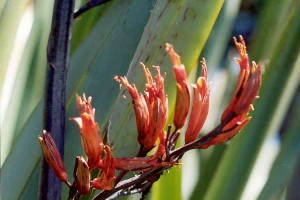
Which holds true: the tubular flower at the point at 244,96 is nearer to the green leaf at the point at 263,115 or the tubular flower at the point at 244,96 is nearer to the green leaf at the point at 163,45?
the green leaf at the point at 163,45

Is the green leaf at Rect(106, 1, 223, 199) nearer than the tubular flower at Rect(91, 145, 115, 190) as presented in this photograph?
No

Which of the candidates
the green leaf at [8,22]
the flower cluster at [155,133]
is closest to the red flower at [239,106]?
the flower cluster at [155,133]

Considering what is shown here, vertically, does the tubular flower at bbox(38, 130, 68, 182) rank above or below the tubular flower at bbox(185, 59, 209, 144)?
below

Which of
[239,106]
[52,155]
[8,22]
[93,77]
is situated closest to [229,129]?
[239,106]

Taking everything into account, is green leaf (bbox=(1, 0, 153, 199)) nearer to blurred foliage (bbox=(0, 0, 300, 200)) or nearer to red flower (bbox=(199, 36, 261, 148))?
blurred foliage (bbox=(0, 0, 300, 200))

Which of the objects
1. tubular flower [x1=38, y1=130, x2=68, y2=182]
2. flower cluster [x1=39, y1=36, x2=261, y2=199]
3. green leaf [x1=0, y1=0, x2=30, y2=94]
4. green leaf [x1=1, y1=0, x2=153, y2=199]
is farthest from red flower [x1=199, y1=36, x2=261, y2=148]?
green leaf [x1=0, y1=0, x2=30, y2=94]

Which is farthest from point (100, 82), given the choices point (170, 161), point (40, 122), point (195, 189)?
point (170, 161)

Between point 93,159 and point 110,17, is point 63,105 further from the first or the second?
point 110,17

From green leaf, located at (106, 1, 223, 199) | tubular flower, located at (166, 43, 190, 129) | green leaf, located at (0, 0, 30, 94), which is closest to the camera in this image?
tubular flower, located at (166, 43, 190, 129)
